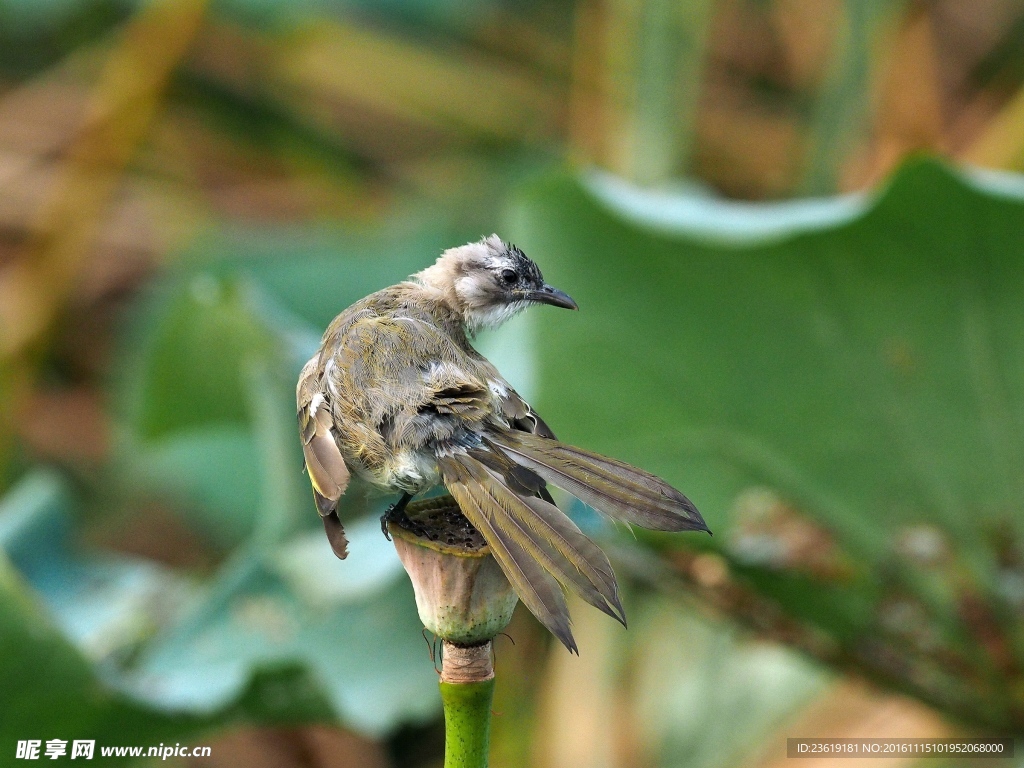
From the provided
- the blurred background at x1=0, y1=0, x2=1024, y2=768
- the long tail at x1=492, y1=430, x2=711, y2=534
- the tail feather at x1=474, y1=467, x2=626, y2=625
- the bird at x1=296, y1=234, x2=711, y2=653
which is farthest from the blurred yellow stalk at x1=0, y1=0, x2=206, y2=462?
the tail feather at x1=474, y1=467, x2=626, y2=625

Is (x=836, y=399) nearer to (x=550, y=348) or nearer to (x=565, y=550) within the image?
(x=550, y=348)

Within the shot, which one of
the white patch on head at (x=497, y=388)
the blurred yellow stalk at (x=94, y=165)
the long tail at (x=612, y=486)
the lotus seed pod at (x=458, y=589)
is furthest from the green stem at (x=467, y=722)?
the blurred yellow stalk at (x=94, y=165)

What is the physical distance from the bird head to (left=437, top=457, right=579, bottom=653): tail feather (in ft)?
1.15

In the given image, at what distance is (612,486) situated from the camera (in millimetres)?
1054

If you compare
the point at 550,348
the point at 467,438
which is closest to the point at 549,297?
the point at 467,438

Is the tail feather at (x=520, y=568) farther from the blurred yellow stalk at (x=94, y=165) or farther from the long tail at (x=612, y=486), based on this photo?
the blurred yellow stalk at (x=94, y=165)

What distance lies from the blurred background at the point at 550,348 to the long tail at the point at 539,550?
17.4 inches

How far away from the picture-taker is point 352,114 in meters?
5.13

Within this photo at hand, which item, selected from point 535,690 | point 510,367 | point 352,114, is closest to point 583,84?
point 352,114

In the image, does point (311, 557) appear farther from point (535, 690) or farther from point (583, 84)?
point (583, 84)

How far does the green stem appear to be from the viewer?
0.96 m

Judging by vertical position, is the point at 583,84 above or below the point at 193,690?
above

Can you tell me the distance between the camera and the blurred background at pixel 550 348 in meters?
2.05

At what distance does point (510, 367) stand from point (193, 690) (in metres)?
0.80
